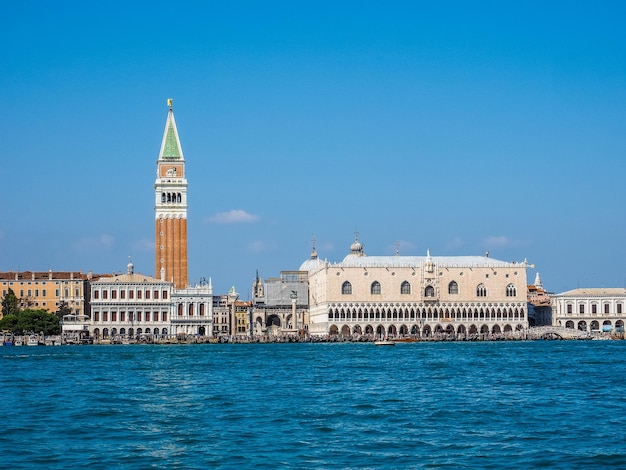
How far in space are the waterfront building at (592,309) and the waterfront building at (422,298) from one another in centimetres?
546

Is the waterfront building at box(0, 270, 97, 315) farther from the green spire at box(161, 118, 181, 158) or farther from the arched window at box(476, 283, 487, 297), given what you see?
the arched window at box(476, 283, 487, 297)

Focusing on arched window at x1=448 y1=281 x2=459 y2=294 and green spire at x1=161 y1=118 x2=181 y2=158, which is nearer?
arched window at x1=448 y1=281 x2=459 y2=294

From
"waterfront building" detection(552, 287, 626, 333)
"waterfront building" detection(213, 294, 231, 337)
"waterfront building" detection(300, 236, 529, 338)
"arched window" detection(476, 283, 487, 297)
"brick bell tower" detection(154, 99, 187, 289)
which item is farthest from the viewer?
"waterfront building" detection(213, 294, 231, 337)

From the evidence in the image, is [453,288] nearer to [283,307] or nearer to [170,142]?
[283,307]

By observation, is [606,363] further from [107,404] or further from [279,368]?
[107,404]

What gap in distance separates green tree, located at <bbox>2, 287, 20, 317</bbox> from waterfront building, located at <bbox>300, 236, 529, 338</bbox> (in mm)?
29514

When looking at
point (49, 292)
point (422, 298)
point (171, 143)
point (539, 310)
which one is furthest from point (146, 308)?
point (539, 310)

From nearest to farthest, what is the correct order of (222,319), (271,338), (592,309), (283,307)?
(271,338) → (592,309) → (283,307) → (222,319)

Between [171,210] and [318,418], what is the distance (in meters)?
84.5

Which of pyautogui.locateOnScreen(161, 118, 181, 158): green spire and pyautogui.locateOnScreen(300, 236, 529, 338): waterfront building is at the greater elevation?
pyautogui.locateOnScreen(161, 118, 181, 158): green spire

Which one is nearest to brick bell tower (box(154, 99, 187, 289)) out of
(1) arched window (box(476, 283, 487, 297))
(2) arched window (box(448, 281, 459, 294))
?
(2) arched window (box(448, 281, 459, 294))

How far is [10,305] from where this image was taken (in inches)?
4011

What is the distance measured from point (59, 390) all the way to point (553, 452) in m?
19.3

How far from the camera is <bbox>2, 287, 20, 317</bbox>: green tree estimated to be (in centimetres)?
10138
